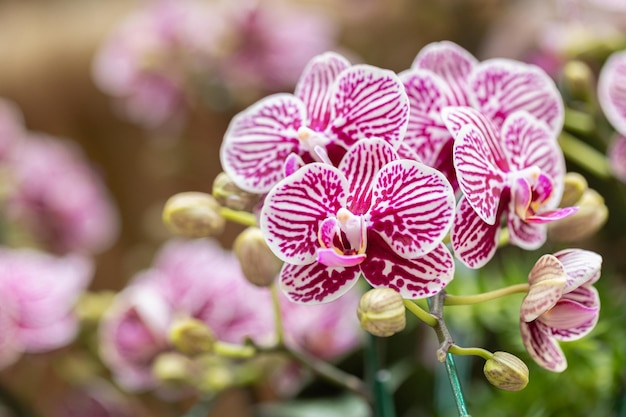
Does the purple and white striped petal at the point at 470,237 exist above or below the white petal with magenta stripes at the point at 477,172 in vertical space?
below

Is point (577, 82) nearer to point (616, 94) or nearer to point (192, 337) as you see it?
point (616, 94)

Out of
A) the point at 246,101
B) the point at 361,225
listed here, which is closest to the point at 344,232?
the point at 361,225

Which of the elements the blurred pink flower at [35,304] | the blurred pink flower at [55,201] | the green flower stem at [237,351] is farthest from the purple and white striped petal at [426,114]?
the blurred pink flower at [55,201]

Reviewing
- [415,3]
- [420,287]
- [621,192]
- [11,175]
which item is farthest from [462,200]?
[415,3]

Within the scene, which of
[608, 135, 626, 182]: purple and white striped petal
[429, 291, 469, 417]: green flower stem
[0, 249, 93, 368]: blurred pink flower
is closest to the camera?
[429, 291, 469, 417]: green flower stem

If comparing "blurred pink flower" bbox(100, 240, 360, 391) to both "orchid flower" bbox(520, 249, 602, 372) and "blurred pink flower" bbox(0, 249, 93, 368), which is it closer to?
"blurred pink flower" bbox(0, 249, 93, 368)

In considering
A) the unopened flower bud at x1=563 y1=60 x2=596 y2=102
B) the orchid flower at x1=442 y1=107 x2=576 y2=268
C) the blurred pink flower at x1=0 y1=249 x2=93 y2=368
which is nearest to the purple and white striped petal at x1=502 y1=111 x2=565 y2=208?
the orchid flower at x1=442 y1=107 x2=576 y2=268

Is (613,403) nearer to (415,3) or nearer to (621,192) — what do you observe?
(621,192)

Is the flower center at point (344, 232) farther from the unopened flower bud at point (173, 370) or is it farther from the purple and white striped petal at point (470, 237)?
the unopened flower bud at point (173, 370)
